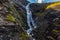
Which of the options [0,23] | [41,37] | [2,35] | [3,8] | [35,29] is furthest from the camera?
[35,29]

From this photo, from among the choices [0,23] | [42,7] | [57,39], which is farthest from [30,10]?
[0,23]

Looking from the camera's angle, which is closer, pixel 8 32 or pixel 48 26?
pixel 8 32

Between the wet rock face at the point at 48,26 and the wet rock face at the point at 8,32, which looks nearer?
the wet rock face at the point at 8,32

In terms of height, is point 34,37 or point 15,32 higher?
point 15,32

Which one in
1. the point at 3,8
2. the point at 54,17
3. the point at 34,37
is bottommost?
the point at 34,37

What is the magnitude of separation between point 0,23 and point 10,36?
1.45 m

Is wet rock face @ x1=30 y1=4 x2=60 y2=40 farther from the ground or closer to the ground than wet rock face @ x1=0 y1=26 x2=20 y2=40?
closer to the ground

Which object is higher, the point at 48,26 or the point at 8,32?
the point at 8,32

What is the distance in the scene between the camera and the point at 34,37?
17.8 meters

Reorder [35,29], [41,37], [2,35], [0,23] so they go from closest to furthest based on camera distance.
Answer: [2,35] < [0,23] < [41,37] < [35,29]

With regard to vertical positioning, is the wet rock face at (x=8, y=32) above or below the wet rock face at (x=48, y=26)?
above

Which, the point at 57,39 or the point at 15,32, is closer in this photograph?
the point at 15,32

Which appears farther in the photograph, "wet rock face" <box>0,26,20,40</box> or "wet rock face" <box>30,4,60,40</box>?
"wet rock face" <box>30,4,60,40</box>

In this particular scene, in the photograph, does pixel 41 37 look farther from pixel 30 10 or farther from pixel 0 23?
pixel 30 10
